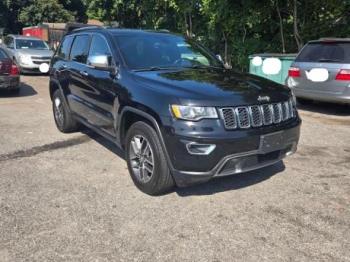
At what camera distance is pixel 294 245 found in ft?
11.2

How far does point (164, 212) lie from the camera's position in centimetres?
401

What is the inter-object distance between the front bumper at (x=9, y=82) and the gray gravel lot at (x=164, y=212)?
502 cm

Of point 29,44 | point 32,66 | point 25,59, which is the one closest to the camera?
point 25,59

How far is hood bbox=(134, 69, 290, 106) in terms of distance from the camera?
3865 mm

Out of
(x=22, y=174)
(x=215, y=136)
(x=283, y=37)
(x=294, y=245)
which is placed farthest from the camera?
(x=283, y=37)

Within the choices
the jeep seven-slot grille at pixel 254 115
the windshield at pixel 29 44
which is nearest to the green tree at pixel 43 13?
the windshield at pixel 29 44

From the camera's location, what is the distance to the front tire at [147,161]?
406 cm

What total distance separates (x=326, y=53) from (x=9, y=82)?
25.4ft

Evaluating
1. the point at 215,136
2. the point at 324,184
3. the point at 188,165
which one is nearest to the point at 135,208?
the point at 188,165

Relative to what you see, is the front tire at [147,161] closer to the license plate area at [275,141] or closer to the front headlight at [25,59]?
the license plate area at [275,141]

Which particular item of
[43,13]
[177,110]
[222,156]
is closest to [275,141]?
[222,156]

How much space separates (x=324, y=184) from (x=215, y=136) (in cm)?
177

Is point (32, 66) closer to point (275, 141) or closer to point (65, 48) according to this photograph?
point (65, 48)

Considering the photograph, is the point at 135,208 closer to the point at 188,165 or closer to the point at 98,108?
the point at 188,165
